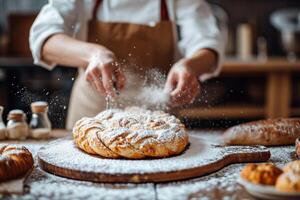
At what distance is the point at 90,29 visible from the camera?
1.90 meters

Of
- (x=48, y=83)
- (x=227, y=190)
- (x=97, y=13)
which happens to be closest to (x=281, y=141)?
(x=227, y=190)

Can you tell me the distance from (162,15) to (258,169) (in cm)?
105

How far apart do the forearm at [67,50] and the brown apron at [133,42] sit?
203mm

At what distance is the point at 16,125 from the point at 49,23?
0.38m

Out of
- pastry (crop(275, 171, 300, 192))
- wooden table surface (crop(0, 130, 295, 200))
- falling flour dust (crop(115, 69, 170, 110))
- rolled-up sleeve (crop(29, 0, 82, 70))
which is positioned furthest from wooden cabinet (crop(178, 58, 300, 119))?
pastry (crop(275, 171, 300, 192))

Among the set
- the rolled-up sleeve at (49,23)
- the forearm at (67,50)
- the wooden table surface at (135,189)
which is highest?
the rolled-up sleeve at (49,23)

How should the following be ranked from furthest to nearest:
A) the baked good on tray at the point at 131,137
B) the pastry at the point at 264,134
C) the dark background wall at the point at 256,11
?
the dark background wall at the point at 256,11 → the pastry at the point at 264,134 → the baked good on tray at the point at 131,137

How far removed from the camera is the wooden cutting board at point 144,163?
111 cm

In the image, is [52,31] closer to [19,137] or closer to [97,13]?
[97,13]

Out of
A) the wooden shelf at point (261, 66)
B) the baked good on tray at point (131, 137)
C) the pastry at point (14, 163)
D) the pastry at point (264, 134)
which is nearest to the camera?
the pastry at point (14, 163)

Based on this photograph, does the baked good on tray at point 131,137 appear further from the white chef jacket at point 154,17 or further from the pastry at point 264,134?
the white chef jacket at point 154,17

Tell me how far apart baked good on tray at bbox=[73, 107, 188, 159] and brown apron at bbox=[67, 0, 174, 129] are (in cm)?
56

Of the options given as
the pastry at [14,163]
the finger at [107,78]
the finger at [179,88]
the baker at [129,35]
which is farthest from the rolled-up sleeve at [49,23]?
the pastry at [14,163]

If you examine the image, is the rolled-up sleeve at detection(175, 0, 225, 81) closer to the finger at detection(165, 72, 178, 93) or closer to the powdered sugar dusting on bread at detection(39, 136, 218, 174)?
the finger at detection(165, 72, 178, 93)
